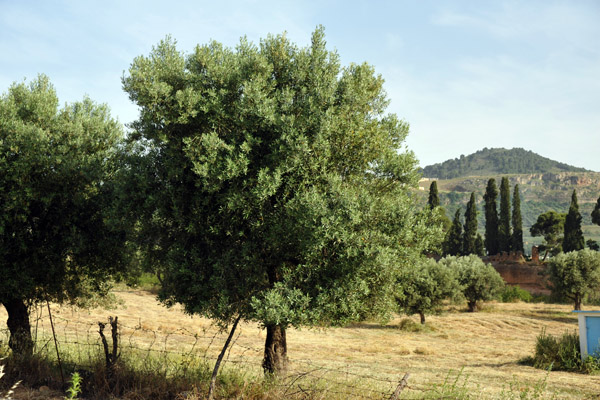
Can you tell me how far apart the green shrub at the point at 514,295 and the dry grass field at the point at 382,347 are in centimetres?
1636

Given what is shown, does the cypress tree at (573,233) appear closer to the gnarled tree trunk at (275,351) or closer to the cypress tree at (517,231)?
the cypress tree at (517,231)

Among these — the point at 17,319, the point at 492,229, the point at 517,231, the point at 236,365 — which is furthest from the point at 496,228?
the point at 17,319

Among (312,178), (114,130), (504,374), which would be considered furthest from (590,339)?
(114,130)

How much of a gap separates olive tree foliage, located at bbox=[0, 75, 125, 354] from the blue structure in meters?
21.3

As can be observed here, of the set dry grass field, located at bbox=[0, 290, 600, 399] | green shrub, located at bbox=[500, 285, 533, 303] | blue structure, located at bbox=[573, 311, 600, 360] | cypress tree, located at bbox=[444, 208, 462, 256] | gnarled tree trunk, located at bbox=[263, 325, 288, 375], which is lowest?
green shrub, located at bbox=[500, 285, 533, 303]

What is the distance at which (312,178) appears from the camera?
12.1m

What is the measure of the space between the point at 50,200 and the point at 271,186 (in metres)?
7.37

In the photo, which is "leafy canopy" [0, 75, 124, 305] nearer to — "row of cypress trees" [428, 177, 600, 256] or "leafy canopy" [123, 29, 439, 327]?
"leafy canopy" [123, 29, 439, 327]

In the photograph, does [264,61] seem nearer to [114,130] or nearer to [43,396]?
[114,130]

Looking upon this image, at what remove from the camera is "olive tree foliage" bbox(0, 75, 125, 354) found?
46.3ft

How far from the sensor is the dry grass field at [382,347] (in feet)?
53.9

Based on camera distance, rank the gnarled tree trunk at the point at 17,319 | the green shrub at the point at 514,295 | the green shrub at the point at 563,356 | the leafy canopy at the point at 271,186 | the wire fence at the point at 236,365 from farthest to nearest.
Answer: the green shrub at the point at 514,295
the green shrub at the point at 563,356
the gnarled tree trunk at the point at 17,319
the leafy canopy at the point at 271,186
the wire fence at the point at 236,365

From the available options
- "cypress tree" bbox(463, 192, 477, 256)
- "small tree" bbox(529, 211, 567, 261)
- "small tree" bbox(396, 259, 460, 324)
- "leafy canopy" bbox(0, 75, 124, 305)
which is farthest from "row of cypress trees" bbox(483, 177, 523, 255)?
"leafy canopy" bbox(0, 75, 124, 305)

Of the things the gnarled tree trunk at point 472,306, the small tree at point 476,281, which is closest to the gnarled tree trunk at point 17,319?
the small tree at point 476,281
